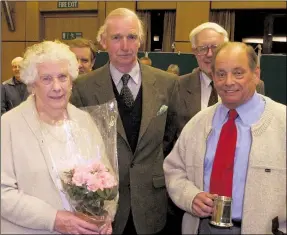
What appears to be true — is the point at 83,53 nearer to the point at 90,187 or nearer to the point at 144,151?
the point at 144,151

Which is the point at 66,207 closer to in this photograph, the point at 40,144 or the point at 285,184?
the point at 40,144

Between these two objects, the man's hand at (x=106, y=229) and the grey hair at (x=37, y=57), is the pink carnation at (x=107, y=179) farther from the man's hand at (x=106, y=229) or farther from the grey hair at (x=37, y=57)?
the grey hair at (x=37, y=57)

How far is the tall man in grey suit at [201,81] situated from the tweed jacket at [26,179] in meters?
0.81

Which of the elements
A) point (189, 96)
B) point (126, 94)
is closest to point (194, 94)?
point (189, 96)

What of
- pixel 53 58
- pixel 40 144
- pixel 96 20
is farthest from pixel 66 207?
pixel 96 20

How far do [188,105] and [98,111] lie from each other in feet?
2.08

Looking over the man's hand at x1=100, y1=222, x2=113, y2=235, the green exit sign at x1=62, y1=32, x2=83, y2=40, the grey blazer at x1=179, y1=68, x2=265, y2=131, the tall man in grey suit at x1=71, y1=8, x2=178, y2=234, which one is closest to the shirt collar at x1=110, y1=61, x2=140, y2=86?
the tall man in grey suit at x1=71, y1=8, x2=178, y2=234

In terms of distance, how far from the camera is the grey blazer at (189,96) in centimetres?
203

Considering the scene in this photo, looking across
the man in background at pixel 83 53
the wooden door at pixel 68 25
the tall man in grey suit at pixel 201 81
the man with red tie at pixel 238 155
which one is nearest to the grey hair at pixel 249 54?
the man with red tie at pixel 238 155

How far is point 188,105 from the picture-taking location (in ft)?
6.77

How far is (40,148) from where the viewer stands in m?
1.45

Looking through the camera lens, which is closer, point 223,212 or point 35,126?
point 223,212

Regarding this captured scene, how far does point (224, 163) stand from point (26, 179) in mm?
733

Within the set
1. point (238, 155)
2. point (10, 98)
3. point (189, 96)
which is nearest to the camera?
point (238, 155)
